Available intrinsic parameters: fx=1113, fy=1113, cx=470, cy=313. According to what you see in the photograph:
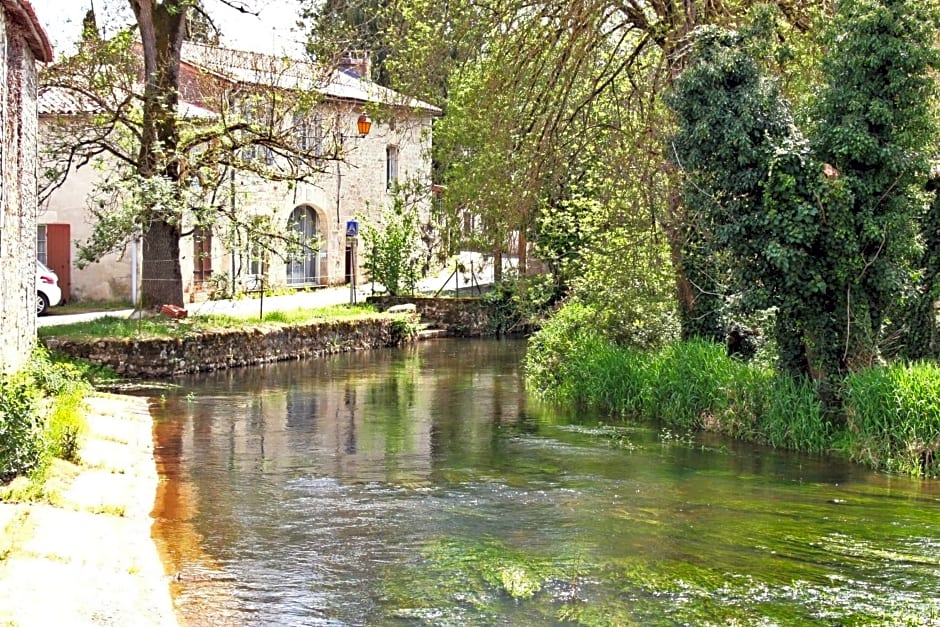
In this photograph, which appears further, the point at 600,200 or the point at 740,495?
the point at 600,200

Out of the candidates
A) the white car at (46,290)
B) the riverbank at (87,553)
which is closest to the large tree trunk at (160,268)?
the white car at (46,290)

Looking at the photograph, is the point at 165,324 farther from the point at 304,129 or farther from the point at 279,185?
the point at 279,185

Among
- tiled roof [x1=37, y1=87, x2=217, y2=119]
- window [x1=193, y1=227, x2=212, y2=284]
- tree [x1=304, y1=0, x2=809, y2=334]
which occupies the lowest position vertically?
window [x1=193, y1=227, x2=212, y2=284]

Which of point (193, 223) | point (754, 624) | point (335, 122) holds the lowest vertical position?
point (754, 624)

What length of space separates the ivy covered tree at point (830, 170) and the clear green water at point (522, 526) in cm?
225

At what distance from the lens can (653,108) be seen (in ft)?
63.2

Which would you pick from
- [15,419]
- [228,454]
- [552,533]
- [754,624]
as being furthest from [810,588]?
[228,454]

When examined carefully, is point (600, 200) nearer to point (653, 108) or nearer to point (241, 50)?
point (653, 108)

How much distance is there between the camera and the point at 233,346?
2586cm

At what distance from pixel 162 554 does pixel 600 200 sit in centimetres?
1343

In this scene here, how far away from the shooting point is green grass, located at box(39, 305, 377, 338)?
2345cm

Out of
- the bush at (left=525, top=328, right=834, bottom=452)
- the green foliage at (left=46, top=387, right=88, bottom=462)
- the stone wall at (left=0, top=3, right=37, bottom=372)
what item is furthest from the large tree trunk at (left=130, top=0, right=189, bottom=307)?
the green foliage at (left=46, top=387, right=88, bottom=462)

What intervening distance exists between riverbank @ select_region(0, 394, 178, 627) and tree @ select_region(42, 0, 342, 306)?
11936mm

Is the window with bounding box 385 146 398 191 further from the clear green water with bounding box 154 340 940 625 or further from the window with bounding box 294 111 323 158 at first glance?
the clear green water with bounding box 154 340 940 625
